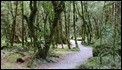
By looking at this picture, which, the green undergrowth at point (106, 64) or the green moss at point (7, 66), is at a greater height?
the green undergrowth at point (106, 64)

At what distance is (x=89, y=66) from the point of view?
1583 centimetres

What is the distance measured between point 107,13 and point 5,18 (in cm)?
1321

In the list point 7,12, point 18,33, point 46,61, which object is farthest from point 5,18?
point 46,61

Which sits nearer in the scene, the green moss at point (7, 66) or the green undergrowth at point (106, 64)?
the green undergrowth at point (106, 64)

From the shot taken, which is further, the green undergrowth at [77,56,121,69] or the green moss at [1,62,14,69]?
the green moss at [1,62,14,69]

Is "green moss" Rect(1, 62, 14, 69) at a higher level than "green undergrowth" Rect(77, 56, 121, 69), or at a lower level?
lower

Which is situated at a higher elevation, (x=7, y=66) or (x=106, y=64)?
(x=106, y=64)

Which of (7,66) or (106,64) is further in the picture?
(7,66)

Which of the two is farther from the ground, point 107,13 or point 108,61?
point 107,13

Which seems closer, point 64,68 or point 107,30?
point 64,68

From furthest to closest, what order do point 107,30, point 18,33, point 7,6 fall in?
1. point 18,33
2. point 7,6
3. point 107,30

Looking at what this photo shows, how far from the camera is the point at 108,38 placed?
2005 cm

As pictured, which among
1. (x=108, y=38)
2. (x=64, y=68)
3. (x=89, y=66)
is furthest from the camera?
(x=108, y=38)

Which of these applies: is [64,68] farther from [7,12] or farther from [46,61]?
[7,12]
